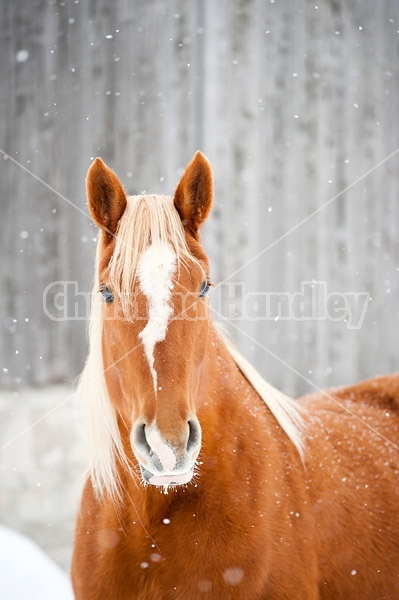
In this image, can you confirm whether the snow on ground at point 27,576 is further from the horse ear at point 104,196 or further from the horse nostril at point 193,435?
the horse ear at point 104,196

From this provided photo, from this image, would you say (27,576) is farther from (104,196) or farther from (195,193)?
(195,193)

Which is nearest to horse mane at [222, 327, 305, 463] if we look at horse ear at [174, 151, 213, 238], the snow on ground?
horse ear at [174, 151, 213, 238]

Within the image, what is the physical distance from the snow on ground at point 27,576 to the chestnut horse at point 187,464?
5.62 feet

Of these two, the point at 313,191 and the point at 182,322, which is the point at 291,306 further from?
the point at 182,322

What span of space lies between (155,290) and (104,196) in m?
0.49

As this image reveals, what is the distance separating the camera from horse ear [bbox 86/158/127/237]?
2104mm

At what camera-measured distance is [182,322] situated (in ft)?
6.27

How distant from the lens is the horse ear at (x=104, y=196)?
2104 millimetres

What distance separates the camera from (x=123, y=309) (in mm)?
1927

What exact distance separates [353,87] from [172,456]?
510cm

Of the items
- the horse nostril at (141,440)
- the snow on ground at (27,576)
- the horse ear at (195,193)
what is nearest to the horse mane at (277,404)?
the horse ear at (195,193)

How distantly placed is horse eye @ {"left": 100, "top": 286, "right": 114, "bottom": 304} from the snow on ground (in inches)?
99.8

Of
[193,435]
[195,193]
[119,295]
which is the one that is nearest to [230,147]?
[195,193]

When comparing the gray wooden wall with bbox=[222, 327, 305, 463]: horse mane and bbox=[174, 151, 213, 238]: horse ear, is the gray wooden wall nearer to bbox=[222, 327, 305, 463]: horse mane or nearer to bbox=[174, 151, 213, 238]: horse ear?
bbox=[222, 327, 305, 463]: horse mane
